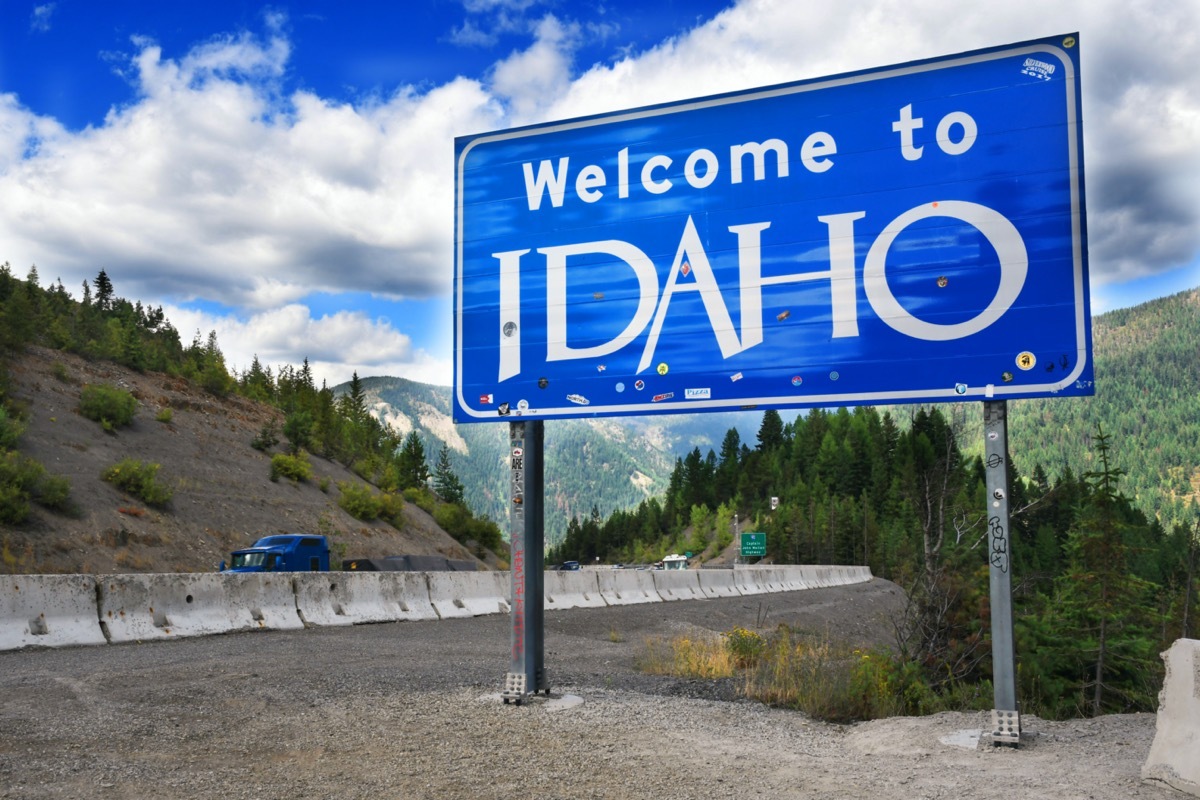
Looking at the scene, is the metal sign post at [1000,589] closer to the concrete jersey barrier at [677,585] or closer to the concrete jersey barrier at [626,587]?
the concrete jersey barrier at [626,587]

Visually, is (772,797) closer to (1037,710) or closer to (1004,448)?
(1004,448)

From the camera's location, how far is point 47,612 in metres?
13.0

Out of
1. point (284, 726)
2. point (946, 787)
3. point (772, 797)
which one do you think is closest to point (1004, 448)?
point (946, 787)

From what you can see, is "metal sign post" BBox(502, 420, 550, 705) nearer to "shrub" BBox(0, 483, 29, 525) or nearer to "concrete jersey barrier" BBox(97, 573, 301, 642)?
"concrete jersey barrier" BBox(97, 573, 301, 642)

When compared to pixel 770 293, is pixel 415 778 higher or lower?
lower

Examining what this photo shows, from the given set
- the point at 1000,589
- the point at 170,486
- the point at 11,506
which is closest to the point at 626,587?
the point at 1000,589

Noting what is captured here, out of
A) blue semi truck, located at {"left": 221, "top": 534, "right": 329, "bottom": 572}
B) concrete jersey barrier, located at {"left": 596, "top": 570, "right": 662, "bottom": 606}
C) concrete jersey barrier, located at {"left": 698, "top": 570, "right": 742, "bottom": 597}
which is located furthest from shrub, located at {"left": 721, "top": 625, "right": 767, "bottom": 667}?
concrete jersey barrier, located at {"left": 698, "top": 570, "right": 742, "bottom": 597}

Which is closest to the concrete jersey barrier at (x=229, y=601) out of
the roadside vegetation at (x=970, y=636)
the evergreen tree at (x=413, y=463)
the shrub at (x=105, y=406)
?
the roadside vegetation at (x=970, y=636)

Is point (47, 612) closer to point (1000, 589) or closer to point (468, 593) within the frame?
point (468, 593)

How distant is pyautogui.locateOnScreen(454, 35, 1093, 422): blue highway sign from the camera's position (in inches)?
307

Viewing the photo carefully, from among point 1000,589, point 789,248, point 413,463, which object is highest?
point 413,463

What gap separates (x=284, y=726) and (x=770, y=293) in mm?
5341

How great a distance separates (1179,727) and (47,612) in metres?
12.9

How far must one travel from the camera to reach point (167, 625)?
14.2 meters
